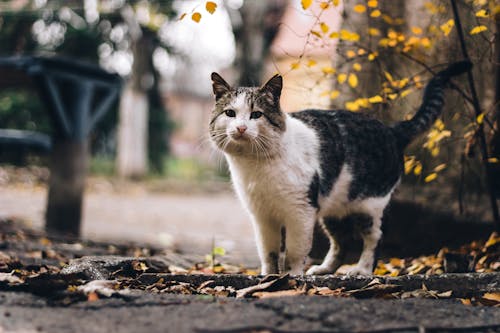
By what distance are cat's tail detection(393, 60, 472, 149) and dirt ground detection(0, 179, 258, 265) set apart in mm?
1668

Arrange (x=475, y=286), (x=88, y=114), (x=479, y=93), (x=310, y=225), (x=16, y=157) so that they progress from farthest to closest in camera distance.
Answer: (x=16, y=157)
(x=88, y=114)
(x=479, y=93)
(x=310, y=225)
(x=475, y=286)

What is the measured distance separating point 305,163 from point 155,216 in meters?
6.44

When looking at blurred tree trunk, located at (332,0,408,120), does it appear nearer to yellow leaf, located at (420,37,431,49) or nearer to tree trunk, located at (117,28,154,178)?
yellow leaf, located at (420,37,431,49)

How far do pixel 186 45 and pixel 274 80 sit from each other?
50.3 feet

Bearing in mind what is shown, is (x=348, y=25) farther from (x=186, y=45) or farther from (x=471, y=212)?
(x=186, y=45)

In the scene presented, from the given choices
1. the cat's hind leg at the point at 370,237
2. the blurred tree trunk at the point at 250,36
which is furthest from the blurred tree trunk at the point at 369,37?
the blurred tree trunk at the point at 250,36

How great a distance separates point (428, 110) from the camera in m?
3.76

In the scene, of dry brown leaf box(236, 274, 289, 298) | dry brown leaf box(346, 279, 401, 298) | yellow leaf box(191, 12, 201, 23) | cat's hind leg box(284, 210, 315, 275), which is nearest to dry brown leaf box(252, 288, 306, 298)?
dry brown leaf box(236, 274, 289, 298)

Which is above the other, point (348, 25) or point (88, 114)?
point (348, 25)

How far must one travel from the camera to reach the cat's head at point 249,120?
3.12 metres

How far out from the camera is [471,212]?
439 centimetres

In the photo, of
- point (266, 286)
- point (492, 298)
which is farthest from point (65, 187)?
point (492, 298)

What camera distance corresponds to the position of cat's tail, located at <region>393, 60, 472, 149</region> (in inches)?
148

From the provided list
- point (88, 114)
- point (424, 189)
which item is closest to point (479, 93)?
point (424, 189)
